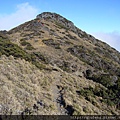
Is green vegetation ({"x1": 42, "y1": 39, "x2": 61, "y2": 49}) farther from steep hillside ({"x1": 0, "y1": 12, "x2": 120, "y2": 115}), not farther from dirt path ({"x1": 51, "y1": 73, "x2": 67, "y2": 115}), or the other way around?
dirt path ({"x1": 51, "y1": 73, "x2": 67, "y2": 115})

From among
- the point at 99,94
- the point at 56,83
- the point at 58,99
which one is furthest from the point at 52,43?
the point at 58,99

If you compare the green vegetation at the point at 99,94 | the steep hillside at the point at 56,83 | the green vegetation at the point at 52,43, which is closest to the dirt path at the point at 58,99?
the steep hillside at the point at 56,83

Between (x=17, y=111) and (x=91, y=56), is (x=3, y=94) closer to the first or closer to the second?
(x=17, y=111)

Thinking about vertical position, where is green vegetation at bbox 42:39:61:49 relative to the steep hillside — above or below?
above

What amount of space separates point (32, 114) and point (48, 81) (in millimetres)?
10959

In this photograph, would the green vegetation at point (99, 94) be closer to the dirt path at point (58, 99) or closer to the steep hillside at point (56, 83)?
the steep hillside at point (56, 83)

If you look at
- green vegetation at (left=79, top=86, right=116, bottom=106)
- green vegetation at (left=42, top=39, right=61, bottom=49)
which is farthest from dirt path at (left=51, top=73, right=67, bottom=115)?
green vegetation at (left=42, top=39, right=61, bottom=49)

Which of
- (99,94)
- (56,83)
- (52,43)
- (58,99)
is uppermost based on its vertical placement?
(52,43)

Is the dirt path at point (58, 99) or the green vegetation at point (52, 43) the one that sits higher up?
the green vegetation at point (52, 43)

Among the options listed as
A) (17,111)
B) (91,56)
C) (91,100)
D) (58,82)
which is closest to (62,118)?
(17,111)

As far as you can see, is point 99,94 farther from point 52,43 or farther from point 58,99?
point 52,43

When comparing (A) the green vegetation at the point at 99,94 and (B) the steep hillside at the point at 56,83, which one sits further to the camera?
(A) the green vegetation at the point at 99,94

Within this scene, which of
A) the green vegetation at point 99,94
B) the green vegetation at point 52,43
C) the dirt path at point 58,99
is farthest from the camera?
the green vegetation at point 52,43

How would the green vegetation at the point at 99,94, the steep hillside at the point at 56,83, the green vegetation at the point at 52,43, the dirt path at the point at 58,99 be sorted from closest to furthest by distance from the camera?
the steep hillside at the point at 56,83 → the dirt path at the point at 58,99 → the green vegetation at the point at 99,94 → the green vegetation at the point at 52,43
